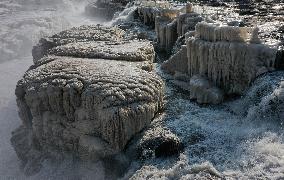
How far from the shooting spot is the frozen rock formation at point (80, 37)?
14.3m

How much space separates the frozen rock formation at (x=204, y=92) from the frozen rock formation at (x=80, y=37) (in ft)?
14.5

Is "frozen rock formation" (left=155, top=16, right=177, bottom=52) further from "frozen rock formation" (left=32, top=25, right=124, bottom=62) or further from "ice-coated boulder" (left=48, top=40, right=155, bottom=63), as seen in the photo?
"ice-coated boulder" (left=48, top=40, right=155, bottom=63)

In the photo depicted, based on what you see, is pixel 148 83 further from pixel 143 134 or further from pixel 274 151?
pixel 274 151

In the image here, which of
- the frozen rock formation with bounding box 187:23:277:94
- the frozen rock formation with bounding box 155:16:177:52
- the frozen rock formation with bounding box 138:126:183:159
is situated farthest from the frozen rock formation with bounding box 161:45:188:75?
the frozen rock formation with bounding box 138:126:183:159

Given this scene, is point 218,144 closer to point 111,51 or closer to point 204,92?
point 204,92

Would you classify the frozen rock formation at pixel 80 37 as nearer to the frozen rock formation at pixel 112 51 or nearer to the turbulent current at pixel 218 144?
the frozen rock formation at pixel 112 51

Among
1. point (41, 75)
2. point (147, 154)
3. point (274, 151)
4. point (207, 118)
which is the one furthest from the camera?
Result: point (41, 75)

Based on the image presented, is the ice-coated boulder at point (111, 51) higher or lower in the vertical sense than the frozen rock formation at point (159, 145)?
higher

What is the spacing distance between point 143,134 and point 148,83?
128 centimetres

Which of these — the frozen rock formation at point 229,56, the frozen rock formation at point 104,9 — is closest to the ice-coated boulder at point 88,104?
the frozen rock formation at point 229,56

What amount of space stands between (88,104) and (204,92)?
9.71 ft

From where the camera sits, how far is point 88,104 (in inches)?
377

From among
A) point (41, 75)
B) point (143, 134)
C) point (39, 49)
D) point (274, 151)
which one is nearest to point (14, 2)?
point (39, 49)

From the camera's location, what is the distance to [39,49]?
15430mm
